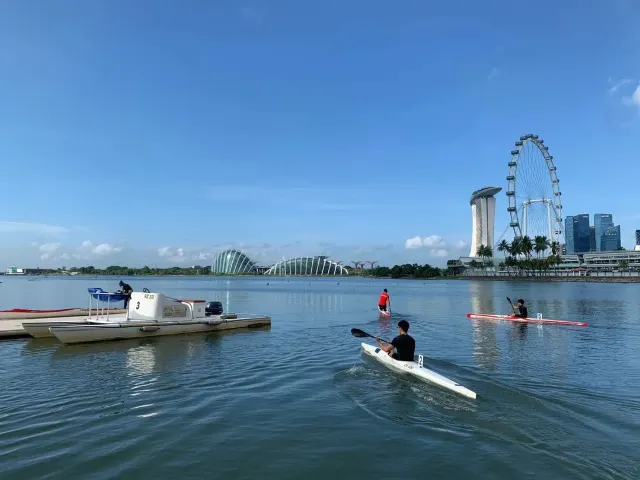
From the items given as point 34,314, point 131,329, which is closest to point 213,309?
point 131,329

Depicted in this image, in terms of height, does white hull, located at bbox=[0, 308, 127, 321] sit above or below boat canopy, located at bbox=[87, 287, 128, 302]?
below

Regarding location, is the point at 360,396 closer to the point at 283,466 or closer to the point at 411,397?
the point at 411,397

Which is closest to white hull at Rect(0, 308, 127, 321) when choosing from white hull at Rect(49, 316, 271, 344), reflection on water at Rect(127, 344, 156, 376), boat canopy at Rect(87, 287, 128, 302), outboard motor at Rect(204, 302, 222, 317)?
boat canopy at Rect(87, 287, 128, 302)

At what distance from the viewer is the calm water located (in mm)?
8219

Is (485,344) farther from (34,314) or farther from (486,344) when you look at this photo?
(34,314)

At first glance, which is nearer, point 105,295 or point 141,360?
point 141,360

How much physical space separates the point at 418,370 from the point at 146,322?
15.0 meters

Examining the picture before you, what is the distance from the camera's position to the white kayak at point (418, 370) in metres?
12.5

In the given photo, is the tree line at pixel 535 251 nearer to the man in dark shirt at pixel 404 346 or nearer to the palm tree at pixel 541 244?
the palm tree at pixel 541 244

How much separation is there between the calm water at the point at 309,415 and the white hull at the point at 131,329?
721mm

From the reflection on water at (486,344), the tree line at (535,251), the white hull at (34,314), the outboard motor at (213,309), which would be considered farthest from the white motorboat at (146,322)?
the tree line at (535,251)

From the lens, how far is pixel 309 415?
434 inches

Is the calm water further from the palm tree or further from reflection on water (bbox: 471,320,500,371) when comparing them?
the palm tree

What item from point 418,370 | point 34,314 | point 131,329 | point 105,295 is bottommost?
point 418,370
